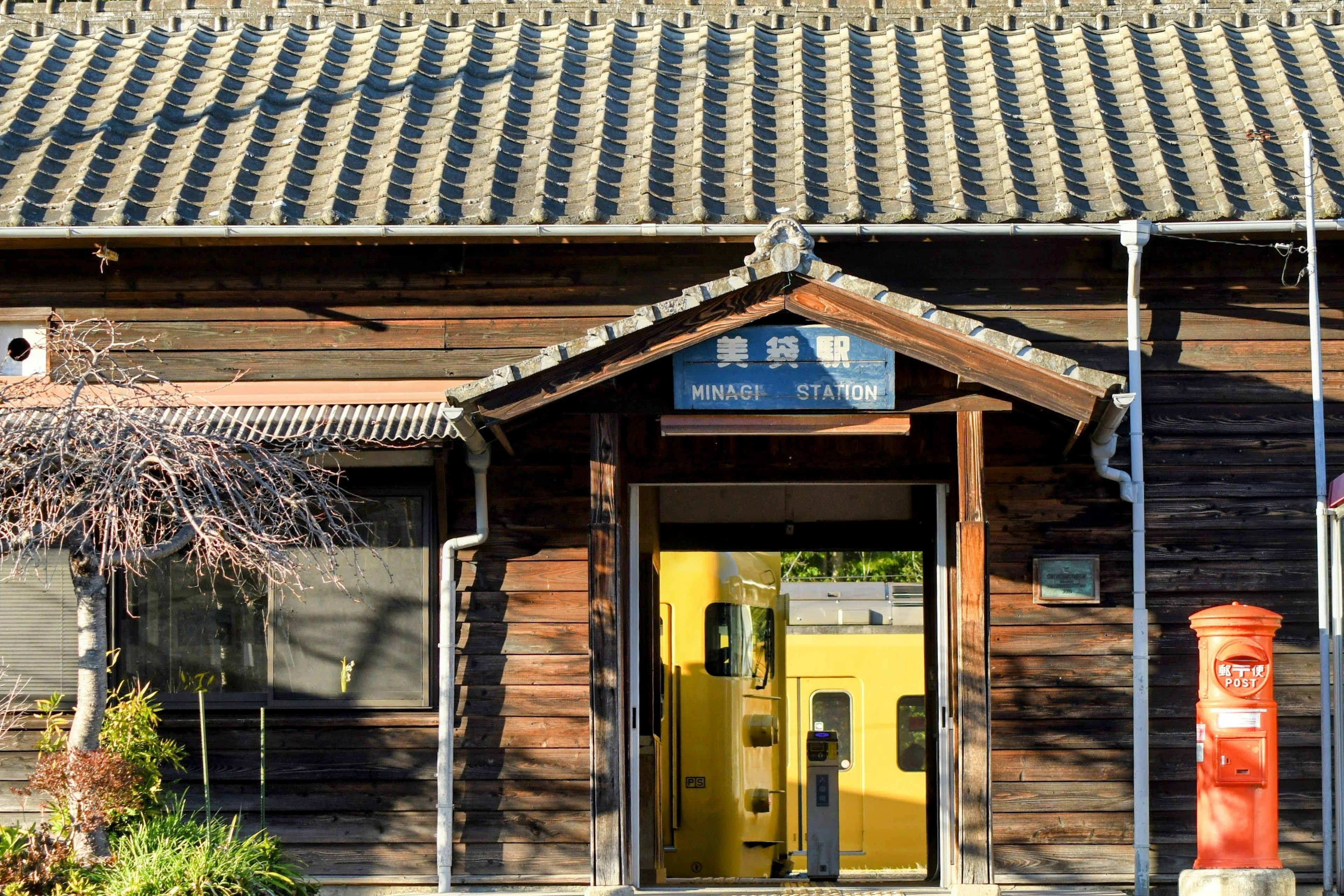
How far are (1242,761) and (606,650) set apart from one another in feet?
11.5

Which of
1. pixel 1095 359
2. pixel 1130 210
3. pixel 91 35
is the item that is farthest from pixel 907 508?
pixel 91 35

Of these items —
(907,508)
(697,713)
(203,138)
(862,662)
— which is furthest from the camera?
(862,662)

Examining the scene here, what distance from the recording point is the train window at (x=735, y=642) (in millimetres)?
13195

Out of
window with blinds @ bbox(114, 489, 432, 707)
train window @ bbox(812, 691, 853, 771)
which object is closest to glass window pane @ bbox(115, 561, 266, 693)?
window with blinds @ bbox(114, 489, 432, 707)

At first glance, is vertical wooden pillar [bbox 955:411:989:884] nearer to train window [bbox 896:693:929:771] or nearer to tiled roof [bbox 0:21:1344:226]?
tiled roof [bbox 0:21:1344:226]

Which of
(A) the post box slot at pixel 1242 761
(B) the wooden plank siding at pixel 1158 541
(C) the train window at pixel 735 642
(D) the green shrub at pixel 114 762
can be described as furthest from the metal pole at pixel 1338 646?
(D) the green shrub at pixel 114 762

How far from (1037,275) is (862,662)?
6.16 metres

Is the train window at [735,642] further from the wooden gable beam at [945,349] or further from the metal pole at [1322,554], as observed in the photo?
the wooden gable beam at [945,349]

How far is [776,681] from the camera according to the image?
14.0m

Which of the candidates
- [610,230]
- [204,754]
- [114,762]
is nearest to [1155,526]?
Answer: [610,230]

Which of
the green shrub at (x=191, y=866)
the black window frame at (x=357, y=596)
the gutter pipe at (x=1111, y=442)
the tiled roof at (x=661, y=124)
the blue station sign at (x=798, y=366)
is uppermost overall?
the tiled roof at (x=661, y=124)

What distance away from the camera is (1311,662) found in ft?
30.6

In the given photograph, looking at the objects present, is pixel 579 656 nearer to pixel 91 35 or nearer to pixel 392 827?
pixel 392 827

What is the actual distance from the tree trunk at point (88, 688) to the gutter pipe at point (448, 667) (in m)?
2.02
